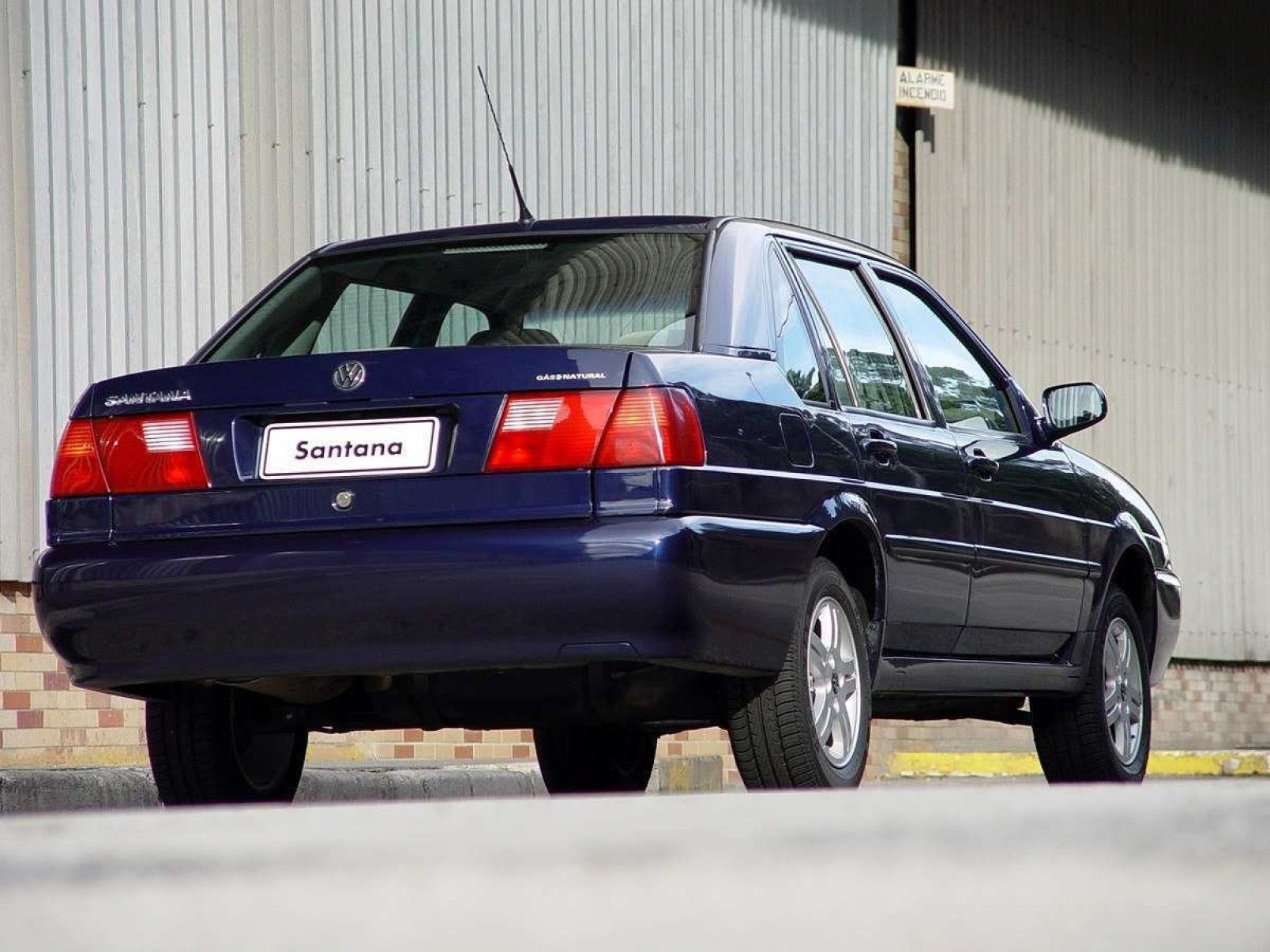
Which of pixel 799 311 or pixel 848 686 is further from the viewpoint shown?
pixel 799 311

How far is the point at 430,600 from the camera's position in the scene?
5.14 metres

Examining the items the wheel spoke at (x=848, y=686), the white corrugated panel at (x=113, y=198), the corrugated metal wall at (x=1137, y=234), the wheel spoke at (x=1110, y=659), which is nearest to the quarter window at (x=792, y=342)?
the wheel spoke at (x=848, y=686)

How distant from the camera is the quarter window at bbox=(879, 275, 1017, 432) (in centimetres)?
697

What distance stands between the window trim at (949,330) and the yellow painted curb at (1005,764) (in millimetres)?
6717

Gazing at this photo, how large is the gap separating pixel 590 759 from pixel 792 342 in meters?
2.08

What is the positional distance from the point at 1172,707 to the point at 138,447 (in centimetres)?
1286

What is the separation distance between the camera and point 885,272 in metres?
7.03

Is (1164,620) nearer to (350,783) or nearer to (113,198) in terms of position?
(350,783)

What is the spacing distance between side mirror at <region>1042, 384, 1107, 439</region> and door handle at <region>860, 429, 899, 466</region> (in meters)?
1.43

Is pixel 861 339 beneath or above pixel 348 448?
above

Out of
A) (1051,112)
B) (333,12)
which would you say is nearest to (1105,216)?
(1051,112)

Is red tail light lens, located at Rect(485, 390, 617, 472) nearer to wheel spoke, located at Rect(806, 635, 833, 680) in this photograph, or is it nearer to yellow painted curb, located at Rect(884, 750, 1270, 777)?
wheel spoke, located at Rect(806, 635, 833, 680)

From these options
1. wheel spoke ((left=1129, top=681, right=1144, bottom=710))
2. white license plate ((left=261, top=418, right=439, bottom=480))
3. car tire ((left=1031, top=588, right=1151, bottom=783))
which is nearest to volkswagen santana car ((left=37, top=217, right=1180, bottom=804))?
white license plate ((left=261, top=418, right=439, bottom=480))

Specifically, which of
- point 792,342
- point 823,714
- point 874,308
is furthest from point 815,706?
point 874,308
